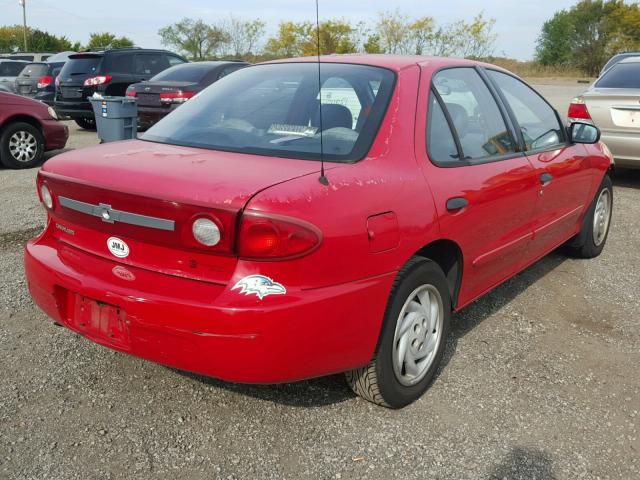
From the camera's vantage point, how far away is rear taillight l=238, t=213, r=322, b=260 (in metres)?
2.25

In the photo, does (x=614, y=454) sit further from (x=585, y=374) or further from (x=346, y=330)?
(x=346, y=330)

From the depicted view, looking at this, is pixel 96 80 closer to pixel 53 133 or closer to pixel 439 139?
pixel 53 133

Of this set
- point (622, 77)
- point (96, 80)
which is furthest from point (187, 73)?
point (622, 77)

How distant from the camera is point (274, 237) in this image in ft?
7.43

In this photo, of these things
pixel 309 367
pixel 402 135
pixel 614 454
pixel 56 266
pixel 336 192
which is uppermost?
pixel 402 135

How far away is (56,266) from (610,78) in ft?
24.8

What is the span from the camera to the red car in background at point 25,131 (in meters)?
9.17

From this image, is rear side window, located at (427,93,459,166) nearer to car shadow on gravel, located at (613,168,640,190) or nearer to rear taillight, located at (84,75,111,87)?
car shadow on gravel, located at (613,168,640,190)

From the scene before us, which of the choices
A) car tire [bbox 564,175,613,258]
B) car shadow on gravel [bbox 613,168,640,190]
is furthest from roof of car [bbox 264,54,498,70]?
car shadow on gravel [bbox 613,168,640,190]

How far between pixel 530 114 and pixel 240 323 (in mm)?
2705

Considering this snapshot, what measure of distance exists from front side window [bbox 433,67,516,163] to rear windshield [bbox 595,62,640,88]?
504 centimetres

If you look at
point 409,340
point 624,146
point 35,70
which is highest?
point 35,70

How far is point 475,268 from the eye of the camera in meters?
3.35

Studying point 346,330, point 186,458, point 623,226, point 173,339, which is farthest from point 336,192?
point 623,226
